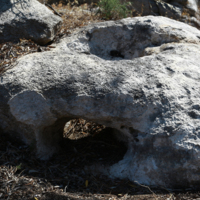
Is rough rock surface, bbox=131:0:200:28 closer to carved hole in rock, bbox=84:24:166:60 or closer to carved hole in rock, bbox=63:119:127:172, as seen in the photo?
carved hole in rock, bbox=84:24:166:60

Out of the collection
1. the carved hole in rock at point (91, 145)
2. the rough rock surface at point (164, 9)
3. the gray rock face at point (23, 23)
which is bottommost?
the carved hole in rock at point (91, 145)

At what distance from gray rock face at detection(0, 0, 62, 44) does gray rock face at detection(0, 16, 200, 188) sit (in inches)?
41.8

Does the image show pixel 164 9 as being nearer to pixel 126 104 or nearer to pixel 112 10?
pixel 112 10

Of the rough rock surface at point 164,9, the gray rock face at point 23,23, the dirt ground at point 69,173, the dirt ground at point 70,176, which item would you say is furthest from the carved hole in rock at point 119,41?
the rough rock surface at point 164,9

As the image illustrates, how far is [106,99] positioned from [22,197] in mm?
1185

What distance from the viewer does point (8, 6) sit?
3.84 metres

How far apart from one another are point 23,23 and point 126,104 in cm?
230

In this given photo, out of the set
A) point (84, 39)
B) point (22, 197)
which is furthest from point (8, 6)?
point (22, 197)

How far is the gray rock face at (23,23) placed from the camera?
372cm

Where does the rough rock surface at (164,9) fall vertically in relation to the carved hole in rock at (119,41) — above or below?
below

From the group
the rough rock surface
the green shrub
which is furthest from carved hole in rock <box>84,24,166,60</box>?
the rough rock surface

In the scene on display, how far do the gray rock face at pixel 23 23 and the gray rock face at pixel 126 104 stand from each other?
1.06m

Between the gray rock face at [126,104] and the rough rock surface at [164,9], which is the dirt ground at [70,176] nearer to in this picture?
the gray rock face at [126,104]

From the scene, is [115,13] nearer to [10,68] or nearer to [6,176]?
[10,68]
